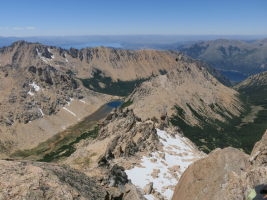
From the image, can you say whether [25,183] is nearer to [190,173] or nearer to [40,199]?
[40,199]

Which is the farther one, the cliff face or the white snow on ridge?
the white snow on ridge

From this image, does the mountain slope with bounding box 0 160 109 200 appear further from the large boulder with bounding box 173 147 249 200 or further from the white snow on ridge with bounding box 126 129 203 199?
the white snow on ridge with bounding box 126 129 203 199

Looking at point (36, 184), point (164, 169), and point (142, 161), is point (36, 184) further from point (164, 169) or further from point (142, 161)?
point (142, 161)

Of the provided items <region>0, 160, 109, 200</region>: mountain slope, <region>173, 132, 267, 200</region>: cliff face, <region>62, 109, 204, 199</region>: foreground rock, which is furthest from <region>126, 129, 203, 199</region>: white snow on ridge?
<region>0, 160, 109, 200</region>: mountain slope

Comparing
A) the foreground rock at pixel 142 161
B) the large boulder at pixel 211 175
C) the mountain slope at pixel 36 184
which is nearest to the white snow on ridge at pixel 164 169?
the foreground rock at pixel 142 161

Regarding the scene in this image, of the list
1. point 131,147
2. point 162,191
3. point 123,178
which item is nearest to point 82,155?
point 131,147

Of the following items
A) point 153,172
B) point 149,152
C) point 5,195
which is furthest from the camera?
point 149,152

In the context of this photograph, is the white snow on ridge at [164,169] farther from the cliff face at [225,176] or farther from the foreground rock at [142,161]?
the cliff face at [225,176]
